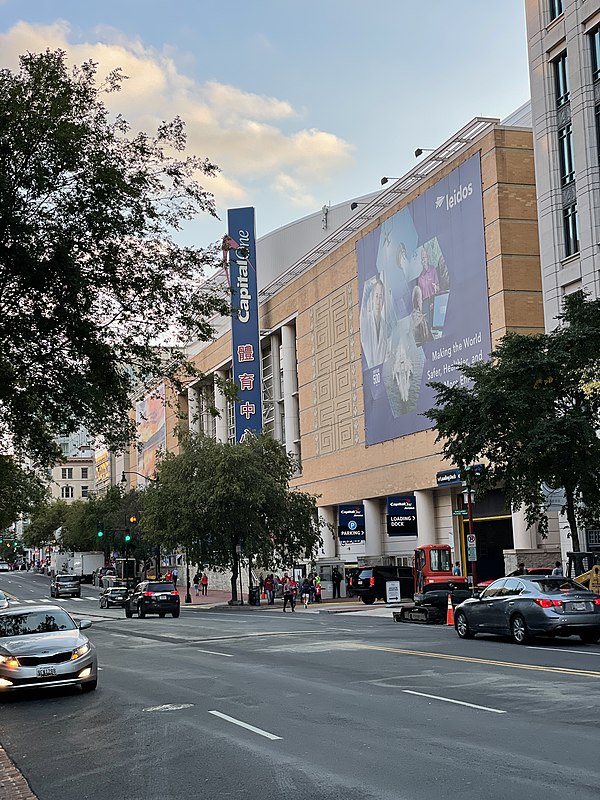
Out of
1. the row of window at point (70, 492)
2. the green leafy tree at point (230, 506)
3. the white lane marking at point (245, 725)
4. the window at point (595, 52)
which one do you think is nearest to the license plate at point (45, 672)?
the white lane marking at point (245, 725)

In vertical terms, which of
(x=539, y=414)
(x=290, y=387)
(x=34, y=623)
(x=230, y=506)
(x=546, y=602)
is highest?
(x=290, y=387)

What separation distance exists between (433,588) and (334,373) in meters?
30.2

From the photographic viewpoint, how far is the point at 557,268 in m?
40.9

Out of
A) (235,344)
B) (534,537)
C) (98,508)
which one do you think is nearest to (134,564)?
(98,508)

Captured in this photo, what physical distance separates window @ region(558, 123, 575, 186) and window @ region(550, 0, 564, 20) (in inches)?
215

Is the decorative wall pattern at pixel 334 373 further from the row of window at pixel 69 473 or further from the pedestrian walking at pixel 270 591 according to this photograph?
the row of window at pixel 69 473

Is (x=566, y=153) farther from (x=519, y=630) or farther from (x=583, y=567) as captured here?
(x=519, y=630)

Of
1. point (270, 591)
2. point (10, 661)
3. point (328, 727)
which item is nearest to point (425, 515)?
point (270, 591)

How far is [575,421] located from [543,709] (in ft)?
52.1

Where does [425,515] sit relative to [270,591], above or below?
above

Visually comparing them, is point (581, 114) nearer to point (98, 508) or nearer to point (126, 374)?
point (126, 374)

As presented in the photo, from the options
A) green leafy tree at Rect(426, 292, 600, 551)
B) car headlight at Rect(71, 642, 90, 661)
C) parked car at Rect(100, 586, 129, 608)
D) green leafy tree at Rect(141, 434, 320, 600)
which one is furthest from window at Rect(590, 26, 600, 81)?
parked car at Rect(100, 586, 129, 608)

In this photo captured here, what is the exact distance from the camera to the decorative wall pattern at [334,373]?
62.8 metres

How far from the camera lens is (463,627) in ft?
80.6
